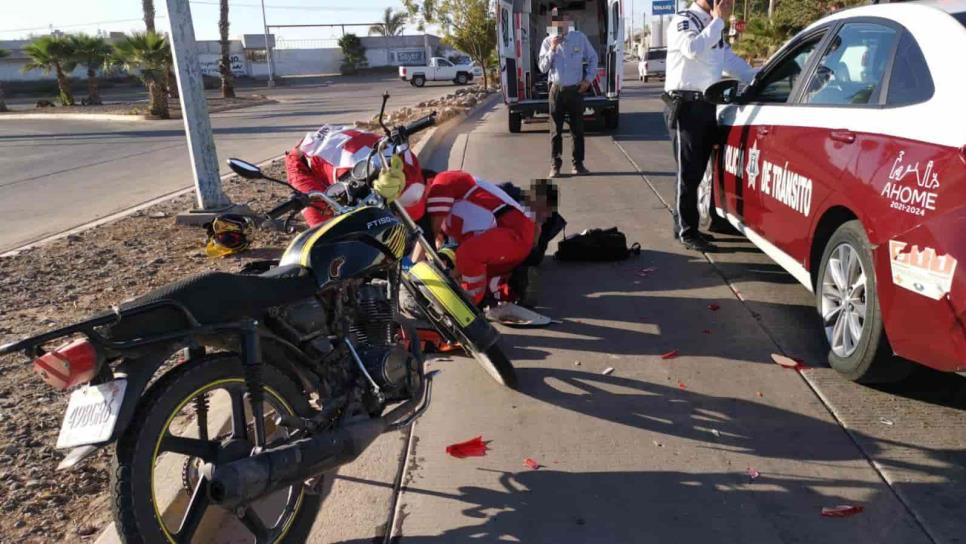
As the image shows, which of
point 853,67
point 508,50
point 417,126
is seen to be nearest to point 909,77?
point 853,67

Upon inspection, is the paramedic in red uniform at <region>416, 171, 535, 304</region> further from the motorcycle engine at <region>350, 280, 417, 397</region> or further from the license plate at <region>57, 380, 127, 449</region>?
the license plate at <region>57, 380, 127, 449</region>

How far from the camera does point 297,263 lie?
2801 mm

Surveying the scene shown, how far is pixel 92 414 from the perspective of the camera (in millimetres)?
2178

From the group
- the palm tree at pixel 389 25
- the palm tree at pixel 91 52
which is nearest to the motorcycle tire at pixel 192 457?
the palm tree at pixel 91 52

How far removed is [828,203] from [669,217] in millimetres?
3677

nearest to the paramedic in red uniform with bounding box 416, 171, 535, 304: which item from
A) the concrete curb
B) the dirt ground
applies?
the concrete curb

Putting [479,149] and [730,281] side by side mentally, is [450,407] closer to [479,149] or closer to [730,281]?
[730,281]

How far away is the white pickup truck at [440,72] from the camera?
4731cm

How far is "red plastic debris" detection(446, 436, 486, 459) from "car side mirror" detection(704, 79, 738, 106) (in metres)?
3.37

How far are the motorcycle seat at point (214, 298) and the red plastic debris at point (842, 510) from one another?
215cm

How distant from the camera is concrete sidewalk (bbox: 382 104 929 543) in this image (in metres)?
2.95

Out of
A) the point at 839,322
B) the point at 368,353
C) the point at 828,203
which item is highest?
the point at 828,203

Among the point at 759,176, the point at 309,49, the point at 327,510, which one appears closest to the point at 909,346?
the point at 759,176

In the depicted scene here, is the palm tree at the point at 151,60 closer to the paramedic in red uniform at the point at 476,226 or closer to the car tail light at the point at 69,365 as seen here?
the paramedic in red uniform at the point at 476,226
